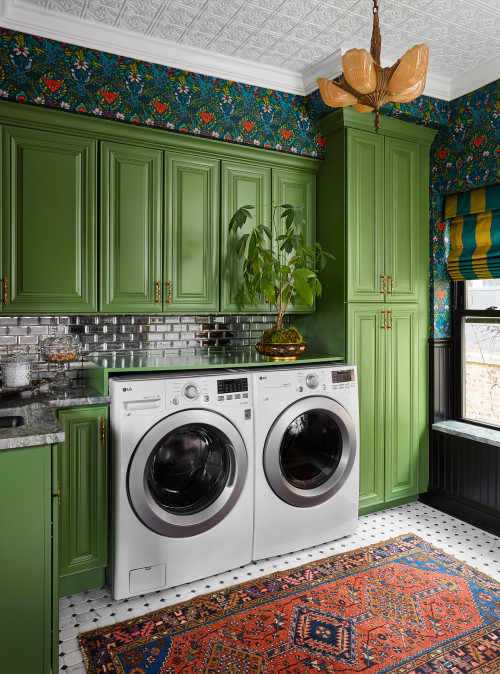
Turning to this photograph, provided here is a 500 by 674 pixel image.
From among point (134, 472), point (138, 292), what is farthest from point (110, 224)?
point (134, 472)

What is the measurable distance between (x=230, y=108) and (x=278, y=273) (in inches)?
41.4

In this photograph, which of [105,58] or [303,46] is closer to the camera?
[105,58]

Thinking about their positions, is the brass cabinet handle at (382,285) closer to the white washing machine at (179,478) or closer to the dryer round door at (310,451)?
the dryer round door at (310,451)

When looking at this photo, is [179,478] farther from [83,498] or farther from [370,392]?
[370,392]

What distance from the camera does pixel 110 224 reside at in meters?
2.63

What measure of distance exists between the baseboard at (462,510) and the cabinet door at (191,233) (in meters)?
2.04

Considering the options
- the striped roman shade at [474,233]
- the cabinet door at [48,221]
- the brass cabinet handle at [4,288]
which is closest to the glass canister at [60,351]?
the cabinet door at [48,221]

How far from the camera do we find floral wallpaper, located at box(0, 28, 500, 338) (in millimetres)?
2428

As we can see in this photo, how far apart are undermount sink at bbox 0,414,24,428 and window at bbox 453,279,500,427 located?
9.44 feet

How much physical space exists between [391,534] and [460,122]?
2.72m

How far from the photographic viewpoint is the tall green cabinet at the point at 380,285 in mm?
3062

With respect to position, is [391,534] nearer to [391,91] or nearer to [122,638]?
[122,638]

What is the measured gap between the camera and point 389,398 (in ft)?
10.7

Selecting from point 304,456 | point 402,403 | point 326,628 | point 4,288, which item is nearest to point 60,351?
point 4,288
